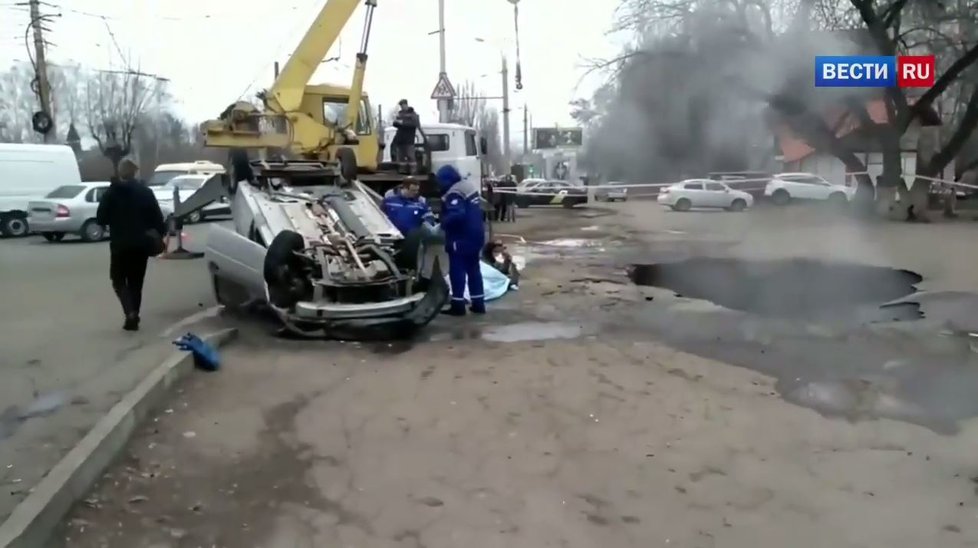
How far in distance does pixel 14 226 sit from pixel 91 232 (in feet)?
9.87

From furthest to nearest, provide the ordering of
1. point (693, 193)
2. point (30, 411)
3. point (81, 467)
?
point (693, 193), point (30, 411), point (81, 467)

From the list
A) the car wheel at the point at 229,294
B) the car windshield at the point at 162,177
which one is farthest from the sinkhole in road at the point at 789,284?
the car windshield at the point at 162,177

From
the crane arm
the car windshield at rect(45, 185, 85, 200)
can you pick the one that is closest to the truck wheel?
the crane arm

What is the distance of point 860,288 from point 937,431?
6.58m

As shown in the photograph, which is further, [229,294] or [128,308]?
[229,294]

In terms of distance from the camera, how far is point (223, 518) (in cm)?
395

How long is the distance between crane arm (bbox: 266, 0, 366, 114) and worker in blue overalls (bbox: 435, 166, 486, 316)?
6.00 metres

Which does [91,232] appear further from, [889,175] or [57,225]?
[889,175]

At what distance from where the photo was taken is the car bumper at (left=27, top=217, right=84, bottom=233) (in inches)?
734

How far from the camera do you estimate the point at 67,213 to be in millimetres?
18688

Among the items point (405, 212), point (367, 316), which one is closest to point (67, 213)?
point (405, 212)

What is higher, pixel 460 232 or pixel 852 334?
pixel 460 232

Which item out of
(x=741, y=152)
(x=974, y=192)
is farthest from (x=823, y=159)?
(x=741, y=152)

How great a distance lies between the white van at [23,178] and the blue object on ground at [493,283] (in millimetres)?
14051
